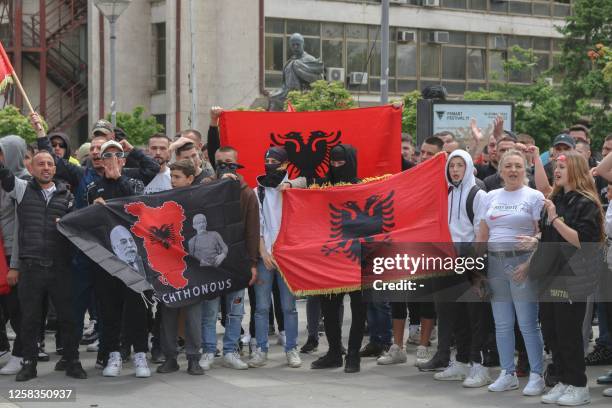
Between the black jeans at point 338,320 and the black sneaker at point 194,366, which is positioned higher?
the black jeans at point 338,320

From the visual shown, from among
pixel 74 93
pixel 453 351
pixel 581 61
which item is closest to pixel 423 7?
pixel 581 61

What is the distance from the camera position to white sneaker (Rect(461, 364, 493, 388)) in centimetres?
1020

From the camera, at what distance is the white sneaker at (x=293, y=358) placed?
36.8 feet

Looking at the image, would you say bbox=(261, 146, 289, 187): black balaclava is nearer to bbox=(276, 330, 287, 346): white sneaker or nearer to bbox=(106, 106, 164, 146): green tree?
bbox=(276, 330, 287, 346): white sneaker

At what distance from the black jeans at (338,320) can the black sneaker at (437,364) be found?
2.13 feet

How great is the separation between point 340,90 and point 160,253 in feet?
68.0

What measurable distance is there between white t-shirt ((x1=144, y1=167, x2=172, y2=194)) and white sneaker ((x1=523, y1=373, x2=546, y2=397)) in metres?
4.03

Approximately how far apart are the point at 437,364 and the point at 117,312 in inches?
119

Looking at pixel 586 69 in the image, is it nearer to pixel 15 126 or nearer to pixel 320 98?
pixel 320 98

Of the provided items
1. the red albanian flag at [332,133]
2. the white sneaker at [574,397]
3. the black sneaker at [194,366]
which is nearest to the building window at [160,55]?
the red albanian flag at [332,133]

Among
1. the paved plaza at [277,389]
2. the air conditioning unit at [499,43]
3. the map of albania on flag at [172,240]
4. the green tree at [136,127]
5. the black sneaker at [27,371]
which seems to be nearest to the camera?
the paved plaza at [277,389]

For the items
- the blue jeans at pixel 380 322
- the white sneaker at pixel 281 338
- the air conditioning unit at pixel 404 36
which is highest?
the air conditioning unit at pixel 404 36

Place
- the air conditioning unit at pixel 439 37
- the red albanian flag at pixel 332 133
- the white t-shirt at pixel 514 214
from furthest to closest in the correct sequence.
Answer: the air conditioning unit at pixel 439 37 → the red albanian flag at pixel 332 133 → the white t-shirt at pixel 514 214

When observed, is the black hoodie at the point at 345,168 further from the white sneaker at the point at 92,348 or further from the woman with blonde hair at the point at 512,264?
the white sneaker at the point at 92,348
